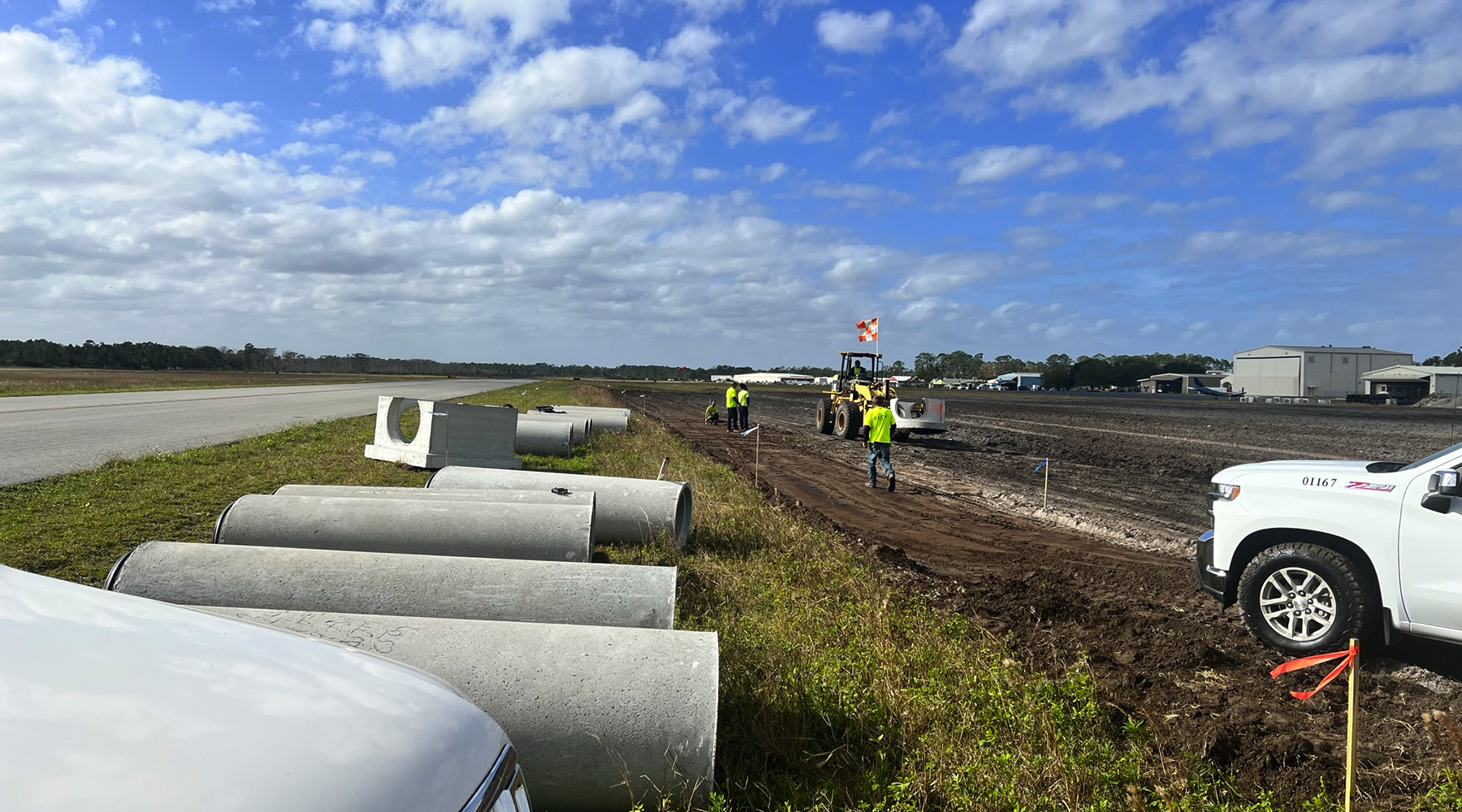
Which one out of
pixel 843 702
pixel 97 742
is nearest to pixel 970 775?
pixel 843 702

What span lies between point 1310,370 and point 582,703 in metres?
109

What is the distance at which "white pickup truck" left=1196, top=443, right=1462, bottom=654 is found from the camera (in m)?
5.33

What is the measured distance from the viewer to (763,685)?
4.52 m

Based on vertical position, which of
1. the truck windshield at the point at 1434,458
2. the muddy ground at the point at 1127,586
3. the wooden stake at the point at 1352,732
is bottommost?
the muddy ground at the point at 1127,586

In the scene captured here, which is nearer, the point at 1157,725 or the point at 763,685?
the point at 763,685

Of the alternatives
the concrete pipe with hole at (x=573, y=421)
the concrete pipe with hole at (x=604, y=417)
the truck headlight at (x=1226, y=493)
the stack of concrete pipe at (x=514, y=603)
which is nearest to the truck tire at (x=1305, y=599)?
the truck headlight at (x=1226, y=493)

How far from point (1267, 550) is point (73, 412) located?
82.3 ft

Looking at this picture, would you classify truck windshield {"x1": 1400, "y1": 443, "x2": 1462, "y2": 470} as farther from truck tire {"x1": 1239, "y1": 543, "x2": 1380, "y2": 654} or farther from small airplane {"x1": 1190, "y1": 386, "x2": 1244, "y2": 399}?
small airplane {"x1": 1190, "y1": 386, "x2": 1244, "y2": 399}

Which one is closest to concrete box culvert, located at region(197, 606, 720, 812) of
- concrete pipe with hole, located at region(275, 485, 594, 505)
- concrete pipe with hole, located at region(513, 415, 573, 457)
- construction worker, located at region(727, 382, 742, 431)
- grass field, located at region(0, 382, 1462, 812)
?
grass field, located at region(0, 382, 1462, 812)

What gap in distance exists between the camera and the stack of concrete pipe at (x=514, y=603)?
338cm

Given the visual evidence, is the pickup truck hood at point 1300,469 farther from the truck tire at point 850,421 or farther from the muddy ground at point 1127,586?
the truck tire at point 850,421

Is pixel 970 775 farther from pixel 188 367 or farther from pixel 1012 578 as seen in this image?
pixel 188 367

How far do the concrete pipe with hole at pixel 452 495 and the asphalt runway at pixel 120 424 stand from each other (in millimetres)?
5528

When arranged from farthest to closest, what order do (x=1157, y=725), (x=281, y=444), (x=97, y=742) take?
1. (x=281, y=444)
2. (x=1157, y=725)
3. (x=97, y=742)
